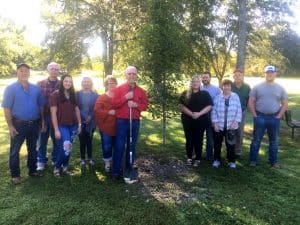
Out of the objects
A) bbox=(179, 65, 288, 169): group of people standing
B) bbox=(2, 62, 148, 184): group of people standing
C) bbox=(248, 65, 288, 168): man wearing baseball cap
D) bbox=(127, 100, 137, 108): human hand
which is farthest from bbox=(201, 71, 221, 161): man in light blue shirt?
bbox=(127, 100, 137, 108): human hand

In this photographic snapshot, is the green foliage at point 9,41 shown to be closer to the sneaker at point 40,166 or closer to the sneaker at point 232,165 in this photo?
the sneaker at point 40,166

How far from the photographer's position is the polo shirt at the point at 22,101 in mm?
6621

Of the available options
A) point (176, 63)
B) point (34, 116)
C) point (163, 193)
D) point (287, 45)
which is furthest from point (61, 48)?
point (287, 45)

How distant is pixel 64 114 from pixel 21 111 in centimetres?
75

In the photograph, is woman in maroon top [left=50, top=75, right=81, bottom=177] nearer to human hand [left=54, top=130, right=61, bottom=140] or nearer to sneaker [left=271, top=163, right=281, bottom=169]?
human hand [left=54, top=130, right=61, bottom=140]

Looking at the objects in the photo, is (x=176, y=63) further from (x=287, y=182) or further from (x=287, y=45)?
(x=287, y=45)

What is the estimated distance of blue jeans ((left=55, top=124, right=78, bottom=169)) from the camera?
7.04 meters

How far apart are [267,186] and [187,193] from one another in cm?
156

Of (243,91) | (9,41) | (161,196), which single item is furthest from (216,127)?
(9,41)

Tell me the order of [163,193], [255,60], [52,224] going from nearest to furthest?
[52,224] → [163,193] → [255,60]

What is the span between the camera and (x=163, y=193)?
6.66 metres

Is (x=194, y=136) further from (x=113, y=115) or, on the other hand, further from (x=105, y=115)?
(x=105, y=115)

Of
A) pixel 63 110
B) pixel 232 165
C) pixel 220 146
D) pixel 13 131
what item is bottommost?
pixel 232 165

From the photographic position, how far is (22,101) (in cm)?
672
